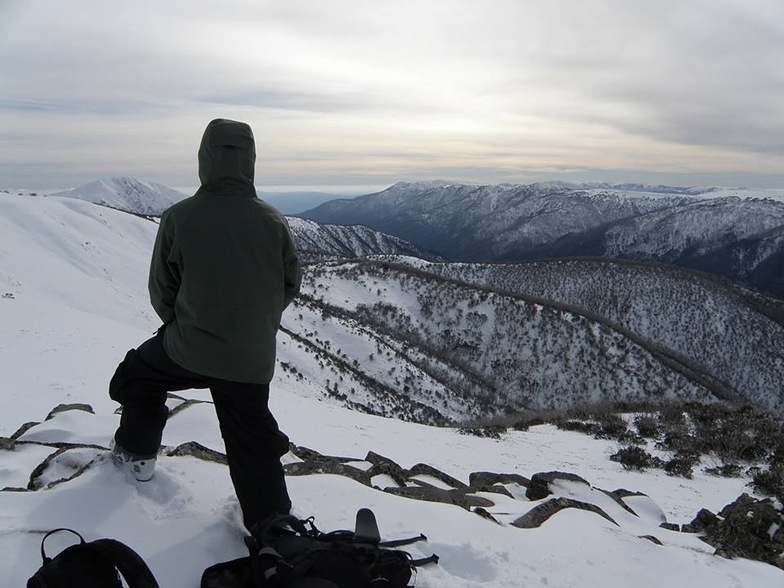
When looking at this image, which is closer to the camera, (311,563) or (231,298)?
(311,563)

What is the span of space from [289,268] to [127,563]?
1792mm

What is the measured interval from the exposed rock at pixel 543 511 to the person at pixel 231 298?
7.40 ft

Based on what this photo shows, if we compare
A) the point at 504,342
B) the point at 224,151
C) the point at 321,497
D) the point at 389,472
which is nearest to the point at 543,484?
the point at 389,472

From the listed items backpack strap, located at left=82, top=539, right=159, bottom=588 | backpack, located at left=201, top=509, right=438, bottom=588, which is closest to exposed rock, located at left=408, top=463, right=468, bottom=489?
backpack, located at left=201, top=509, right=438, bottom=588

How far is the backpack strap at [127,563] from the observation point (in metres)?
2.20

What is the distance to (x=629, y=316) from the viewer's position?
8588cm

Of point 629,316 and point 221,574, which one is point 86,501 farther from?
point 629,316

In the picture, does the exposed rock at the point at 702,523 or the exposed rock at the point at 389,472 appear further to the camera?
the exposed rock at the point at 702,523

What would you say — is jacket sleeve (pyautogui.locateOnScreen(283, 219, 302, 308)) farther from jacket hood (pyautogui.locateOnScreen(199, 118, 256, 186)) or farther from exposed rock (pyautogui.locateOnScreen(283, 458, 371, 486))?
exposed rock (pyautogui.locateOnScreen(283, 458, 371, 486))

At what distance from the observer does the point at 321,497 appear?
146 inches

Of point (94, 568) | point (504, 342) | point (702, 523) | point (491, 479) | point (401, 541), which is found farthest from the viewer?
point (504, 342)

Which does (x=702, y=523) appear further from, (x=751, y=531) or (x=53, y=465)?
(x=53, y=465)

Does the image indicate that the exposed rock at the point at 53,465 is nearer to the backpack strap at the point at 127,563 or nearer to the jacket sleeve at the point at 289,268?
the backpack strap at the point at 127,563

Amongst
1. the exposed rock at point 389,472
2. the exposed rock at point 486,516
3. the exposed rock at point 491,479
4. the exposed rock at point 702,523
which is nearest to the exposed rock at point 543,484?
the exposed rock at point 491,479
